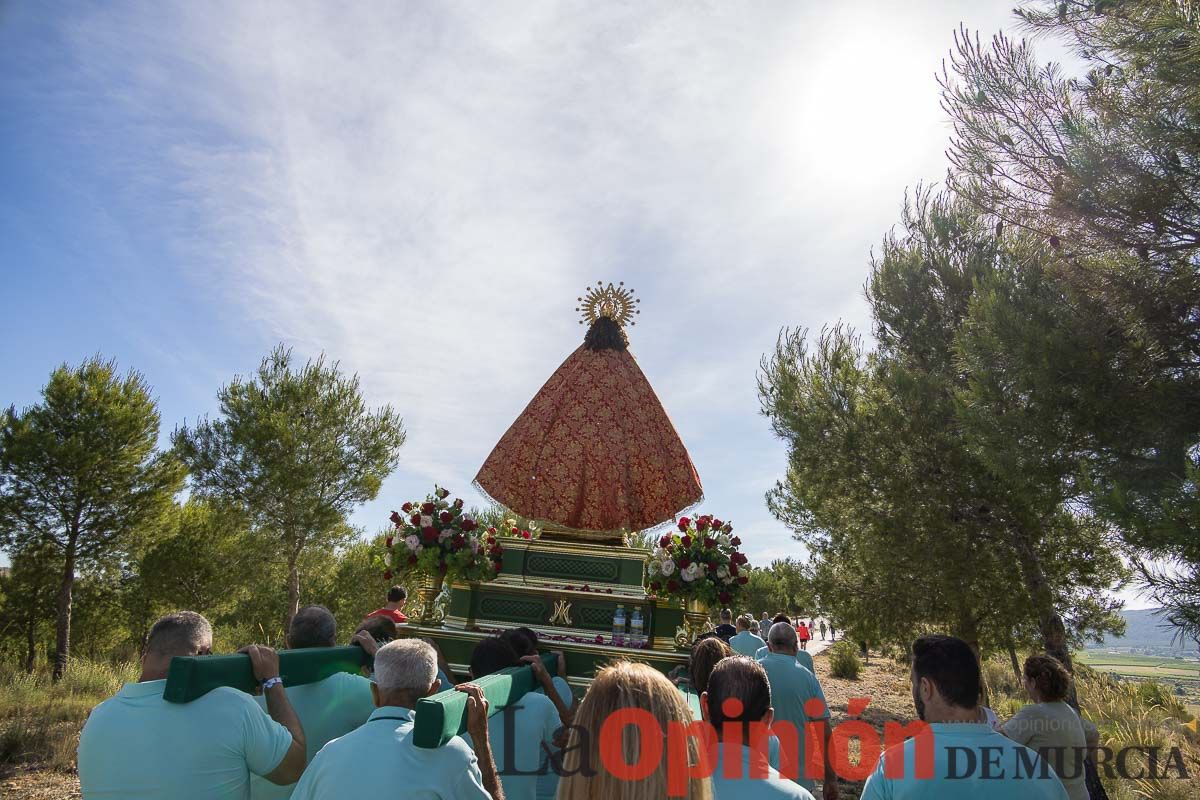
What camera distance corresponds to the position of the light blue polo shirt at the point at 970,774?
2.38 metres

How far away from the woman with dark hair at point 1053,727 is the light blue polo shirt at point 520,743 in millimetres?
2743

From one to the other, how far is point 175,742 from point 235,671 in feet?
0.92

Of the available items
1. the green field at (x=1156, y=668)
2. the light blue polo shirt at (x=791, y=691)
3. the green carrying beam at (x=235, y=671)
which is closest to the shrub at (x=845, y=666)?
the green field at (x=1156, y=668)

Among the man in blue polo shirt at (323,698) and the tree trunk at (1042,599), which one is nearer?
the man in blue polo shirt at (323,698)

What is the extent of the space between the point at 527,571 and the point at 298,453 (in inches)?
512

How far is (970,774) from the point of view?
7.98 feet

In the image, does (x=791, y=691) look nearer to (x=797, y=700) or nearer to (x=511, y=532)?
(x=797, y=700)

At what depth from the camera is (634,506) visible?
8641 mm

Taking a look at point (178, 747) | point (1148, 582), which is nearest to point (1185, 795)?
point (1148, 582)

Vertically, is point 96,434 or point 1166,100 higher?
point 1166,100

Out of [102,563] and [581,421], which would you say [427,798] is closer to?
[581,421]

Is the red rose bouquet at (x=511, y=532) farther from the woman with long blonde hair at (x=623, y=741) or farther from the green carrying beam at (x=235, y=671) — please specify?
the woman with long blonde hair at (x=623, y=741)

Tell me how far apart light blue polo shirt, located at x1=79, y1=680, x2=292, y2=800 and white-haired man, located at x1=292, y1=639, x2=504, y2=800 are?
0.52 meters

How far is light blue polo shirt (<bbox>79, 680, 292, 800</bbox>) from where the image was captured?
2.47 metres
